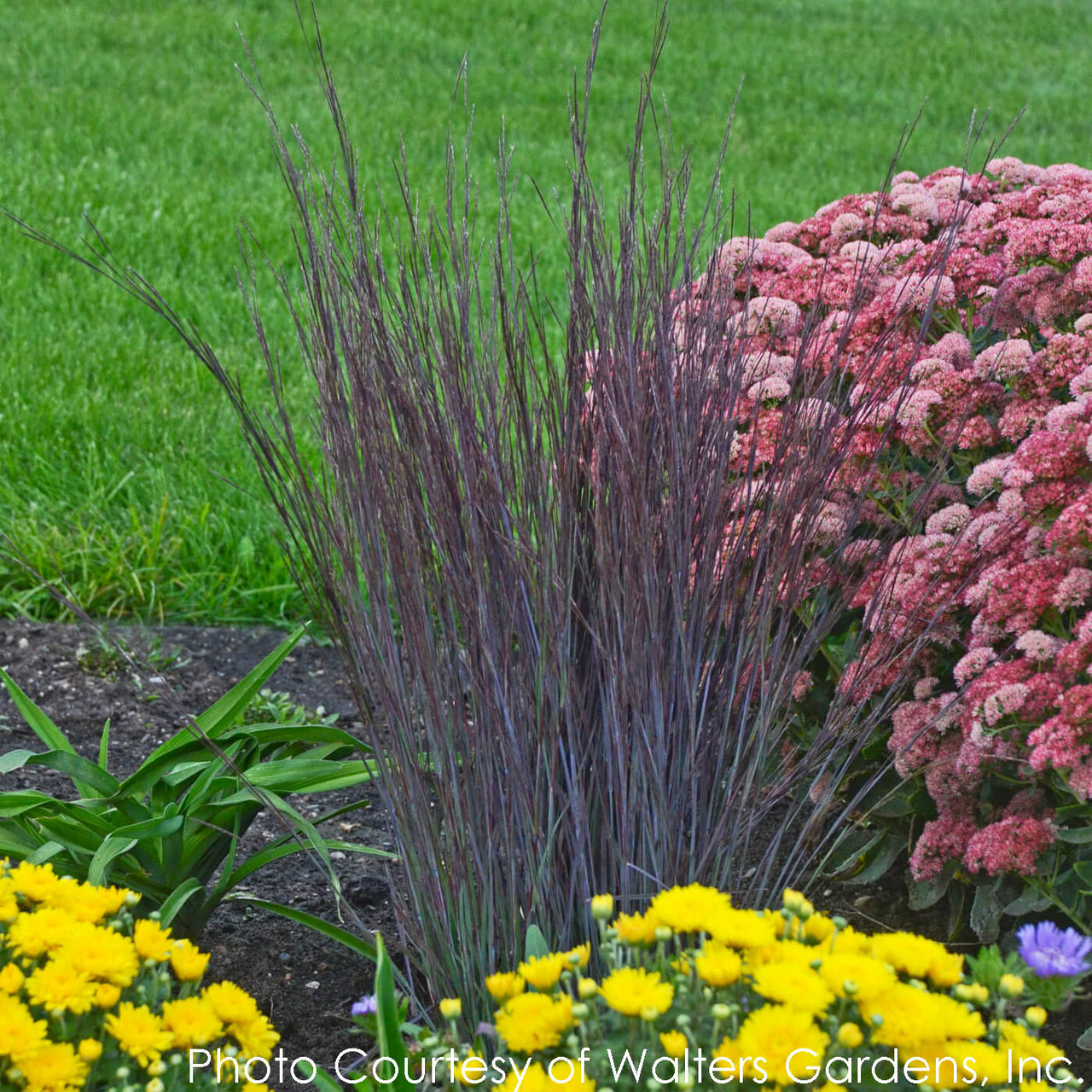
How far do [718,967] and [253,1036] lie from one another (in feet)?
2.02

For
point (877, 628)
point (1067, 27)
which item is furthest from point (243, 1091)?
point (1067, 27)

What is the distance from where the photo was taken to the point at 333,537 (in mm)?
1840

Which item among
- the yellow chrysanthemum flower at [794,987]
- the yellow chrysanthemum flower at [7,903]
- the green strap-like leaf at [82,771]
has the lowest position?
the green strap-like leaf at [82,771]

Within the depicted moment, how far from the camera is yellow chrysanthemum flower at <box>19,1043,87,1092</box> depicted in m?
1.38

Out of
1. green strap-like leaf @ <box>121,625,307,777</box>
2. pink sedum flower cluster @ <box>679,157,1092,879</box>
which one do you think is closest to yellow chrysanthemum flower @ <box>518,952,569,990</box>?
pink sedum flower cluster @ <box>679,157,1092,879</box>

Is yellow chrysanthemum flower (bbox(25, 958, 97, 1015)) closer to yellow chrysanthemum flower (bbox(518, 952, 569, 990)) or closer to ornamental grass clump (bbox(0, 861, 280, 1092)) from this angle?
ornamental grass clump (bbox(0, 861, 280, 1092))

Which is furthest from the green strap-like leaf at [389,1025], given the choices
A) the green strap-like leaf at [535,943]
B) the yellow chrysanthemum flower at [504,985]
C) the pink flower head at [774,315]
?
the pink flower head at [774,315]

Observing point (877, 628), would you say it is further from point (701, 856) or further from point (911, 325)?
point (911, 325)

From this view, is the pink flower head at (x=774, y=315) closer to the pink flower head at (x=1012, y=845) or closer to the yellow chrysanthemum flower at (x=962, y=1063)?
the pink flower head at (x=1012, y=845)

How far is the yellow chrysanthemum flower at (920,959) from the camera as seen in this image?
1.34 metres

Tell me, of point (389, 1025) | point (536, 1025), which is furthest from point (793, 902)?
point (389, 1025)

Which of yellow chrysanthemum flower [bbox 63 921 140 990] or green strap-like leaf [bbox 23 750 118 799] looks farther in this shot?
green strap-like leaf [bbox 23 750 118 799]

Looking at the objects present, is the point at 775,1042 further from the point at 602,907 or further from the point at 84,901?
the point at 84,901

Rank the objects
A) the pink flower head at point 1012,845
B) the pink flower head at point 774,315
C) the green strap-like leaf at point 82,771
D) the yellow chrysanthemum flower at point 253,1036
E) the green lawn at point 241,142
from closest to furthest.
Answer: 1. the yellow chrysanthemum flower at point 253,1036
2. the pink flower head at point 1012,845
3. the green strap-like leaf at point 82,771
4. the pink flower head at point 774,315
5. the green lawn at point 241,142
